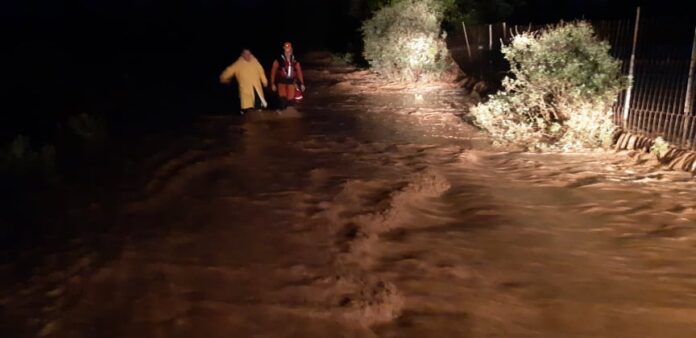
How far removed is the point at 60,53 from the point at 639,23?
75.7 ft

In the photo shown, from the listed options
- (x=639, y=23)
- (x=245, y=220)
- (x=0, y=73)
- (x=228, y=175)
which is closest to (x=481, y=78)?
(x=639, y=23)

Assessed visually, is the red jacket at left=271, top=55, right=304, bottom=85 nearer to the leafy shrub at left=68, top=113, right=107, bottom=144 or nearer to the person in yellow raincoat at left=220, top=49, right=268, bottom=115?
the person in yellow raincoat at left=220, top=49, right=268, bottom=115

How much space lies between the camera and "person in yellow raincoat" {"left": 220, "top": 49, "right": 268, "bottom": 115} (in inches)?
507

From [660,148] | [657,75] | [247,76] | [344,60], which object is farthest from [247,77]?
[344,60]

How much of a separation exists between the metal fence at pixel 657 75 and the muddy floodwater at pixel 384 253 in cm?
67

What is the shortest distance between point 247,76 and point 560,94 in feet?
19.5

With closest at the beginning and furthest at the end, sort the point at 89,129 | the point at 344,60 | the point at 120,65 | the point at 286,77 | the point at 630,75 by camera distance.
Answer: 1. the point at 630,75
2. the point at 89,129
3. the point at 286,77
4. the point at 120,65
5. the point at 344,60

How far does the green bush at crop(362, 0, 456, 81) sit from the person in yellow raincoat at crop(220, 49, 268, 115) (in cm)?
660

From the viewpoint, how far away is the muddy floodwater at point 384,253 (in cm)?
465

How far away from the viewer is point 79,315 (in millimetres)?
4812

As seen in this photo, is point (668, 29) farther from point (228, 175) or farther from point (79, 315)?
point (79, 315)

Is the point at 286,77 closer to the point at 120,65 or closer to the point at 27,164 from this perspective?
the point at 27,164

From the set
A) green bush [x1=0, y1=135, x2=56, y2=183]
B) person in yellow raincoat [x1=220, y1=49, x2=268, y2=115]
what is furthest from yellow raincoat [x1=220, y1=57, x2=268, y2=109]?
green bush [x1=0, y1=135, x2=56, y2=183]

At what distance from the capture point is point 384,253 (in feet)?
19.2
